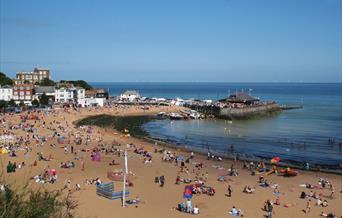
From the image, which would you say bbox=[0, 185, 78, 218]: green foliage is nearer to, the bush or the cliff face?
the bush

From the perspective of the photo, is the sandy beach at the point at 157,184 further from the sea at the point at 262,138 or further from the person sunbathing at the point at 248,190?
the sea at the point at 262,138

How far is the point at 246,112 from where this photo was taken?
7088cm

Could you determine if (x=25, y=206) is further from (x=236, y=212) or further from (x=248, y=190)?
(x=248, y=190)

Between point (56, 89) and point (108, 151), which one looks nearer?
point (108, 151)

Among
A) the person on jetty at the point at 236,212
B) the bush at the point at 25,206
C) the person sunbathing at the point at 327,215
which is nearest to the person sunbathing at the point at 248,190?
the person on jetty at the point at 236,212

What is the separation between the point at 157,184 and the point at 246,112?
1976 inches

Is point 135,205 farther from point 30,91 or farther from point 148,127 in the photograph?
point 30,91

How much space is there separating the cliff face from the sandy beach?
3134cm

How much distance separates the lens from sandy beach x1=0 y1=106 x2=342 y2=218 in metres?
18.3

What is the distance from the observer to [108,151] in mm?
32375

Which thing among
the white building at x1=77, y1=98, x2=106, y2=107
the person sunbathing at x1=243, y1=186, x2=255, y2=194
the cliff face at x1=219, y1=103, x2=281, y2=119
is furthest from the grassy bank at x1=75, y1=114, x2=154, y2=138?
the person sunbathing at x1=243, y1=186, x2=255, y2=194

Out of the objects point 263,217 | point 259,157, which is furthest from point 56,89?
point 263,217

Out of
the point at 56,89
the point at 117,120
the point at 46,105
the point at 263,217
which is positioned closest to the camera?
the point at 263,217

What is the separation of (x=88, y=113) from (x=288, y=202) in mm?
47906
